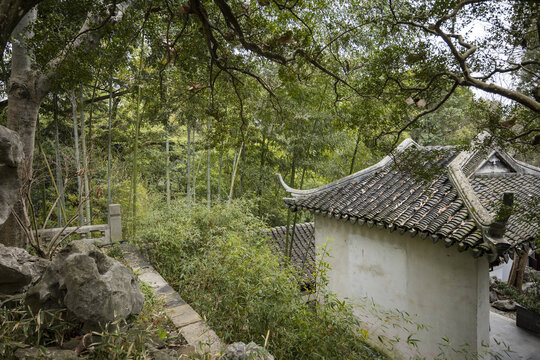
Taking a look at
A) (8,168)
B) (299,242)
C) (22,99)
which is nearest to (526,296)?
(299,242)

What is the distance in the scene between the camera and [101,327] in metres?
2.21

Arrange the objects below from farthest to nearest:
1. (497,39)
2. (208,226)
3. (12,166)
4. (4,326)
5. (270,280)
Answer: (208,226)
(270,280)
(497,39)
(12,166)
(4,326)

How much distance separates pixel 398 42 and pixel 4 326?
166 inches

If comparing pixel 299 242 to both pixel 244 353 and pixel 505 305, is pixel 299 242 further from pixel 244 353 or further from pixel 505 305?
pixel 244 353

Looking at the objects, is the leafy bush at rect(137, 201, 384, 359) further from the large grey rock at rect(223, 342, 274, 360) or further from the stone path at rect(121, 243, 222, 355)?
the large grey rock at rect(223, 342, 274, 360)

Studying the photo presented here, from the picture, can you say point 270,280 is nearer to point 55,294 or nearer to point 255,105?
point 55,294

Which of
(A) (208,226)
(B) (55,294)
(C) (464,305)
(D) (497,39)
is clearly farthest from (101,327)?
(C) (464,305)

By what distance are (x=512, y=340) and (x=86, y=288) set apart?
332 inches

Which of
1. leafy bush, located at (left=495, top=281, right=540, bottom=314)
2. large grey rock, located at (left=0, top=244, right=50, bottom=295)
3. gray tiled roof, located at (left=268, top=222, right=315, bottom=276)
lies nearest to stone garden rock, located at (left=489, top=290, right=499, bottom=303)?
leafy bush, located at (left=495, top=281, right=540, bottom=314)

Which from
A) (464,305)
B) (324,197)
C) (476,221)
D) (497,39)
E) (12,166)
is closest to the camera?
(12,166)

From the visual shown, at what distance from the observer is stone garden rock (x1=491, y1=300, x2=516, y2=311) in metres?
8.29

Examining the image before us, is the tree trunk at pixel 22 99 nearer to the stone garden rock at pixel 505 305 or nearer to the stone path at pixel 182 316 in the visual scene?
the stone path at pixel 182 316

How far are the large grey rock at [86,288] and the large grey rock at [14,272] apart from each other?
1.10ft

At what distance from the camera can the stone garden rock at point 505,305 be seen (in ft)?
27.2
